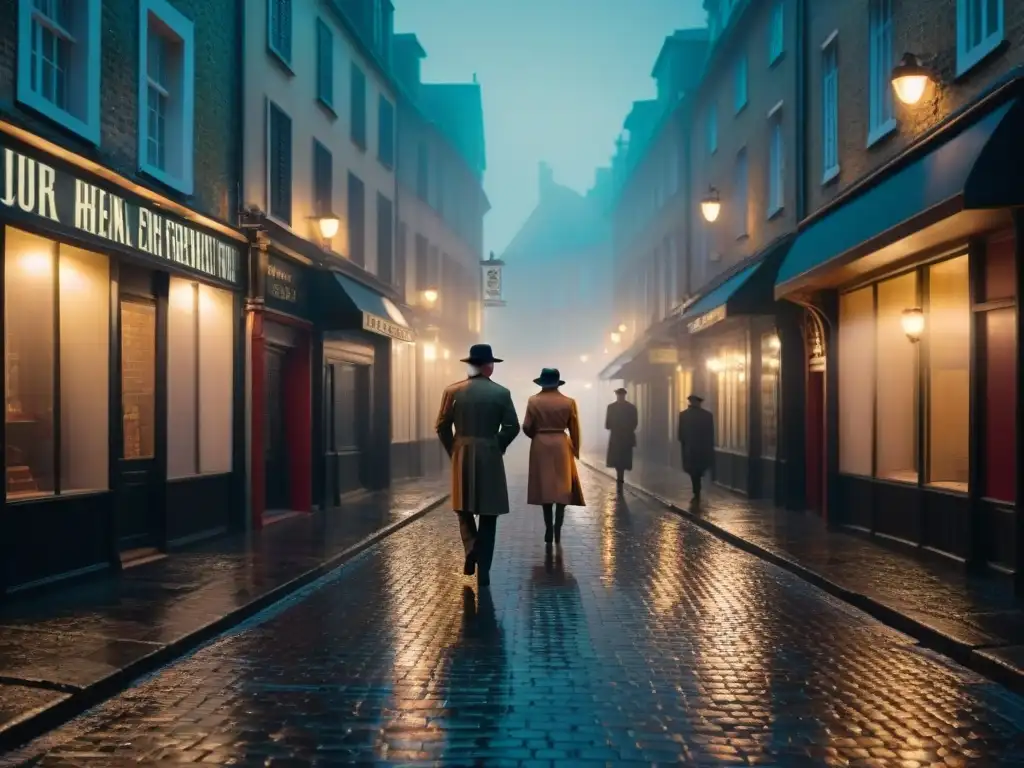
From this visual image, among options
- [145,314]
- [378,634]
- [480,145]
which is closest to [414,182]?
[480,145]

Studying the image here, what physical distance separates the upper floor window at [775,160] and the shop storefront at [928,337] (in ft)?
9.70

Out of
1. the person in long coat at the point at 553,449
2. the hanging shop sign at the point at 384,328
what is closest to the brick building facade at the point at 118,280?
the hanging shop sign at the point at 384,328

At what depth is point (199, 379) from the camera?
12.9 m

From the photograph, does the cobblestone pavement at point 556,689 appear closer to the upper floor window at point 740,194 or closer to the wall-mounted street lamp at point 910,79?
the wall-mounted street lamp at point 910,79

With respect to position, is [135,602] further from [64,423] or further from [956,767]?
[956,767]

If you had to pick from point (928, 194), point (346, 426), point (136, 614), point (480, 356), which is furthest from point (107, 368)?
point (346, 426)

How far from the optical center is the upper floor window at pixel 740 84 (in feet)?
68.5

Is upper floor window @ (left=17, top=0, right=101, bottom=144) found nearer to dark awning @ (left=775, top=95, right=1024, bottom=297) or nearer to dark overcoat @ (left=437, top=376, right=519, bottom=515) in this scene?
dark overcoat @ (left=437, top=376, right=519, bottom=515)

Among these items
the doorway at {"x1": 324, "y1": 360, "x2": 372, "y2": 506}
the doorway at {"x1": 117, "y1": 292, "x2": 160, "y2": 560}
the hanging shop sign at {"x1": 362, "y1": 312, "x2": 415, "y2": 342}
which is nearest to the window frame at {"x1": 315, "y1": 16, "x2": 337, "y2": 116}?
the hanging shop sign at {"x1": 362, "y1": 312, "x2": 415, "y2": 342}

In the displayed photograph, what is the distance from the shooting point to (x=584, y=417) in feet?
199

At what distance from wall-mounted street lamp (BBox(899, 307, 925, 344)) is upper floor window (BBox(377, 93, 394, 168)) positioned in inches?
520

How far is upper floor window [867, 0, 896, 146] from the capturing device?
12.7 metres

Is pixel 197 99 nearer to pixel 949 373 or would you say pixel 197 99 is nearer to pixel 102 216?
pixel 102 216

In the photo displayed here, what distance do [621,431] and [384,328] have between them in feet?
20.2
